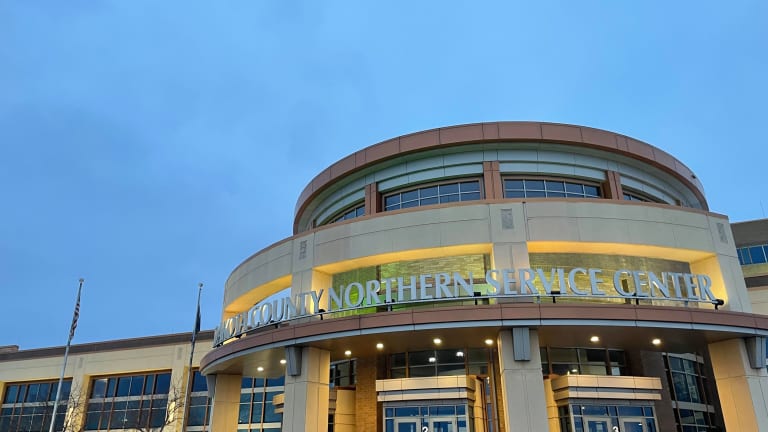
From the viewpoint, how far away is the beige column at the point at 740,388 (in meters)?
22.2

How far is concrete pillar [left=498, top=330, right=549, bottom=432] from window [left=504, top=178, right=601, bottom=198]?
855 cm

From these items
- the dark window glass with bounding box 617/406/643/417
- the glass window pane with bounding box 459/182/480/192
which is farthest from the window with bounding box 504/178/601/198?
the dark window glass with bounding box 617/406/643/417

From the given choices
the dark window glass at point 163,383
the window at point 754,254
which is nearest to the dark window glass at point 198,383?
the dark window glass at point 163,383

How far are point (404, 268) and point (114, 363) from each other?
33759 millimetres

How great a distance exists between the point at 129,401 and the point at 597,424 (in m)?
40.1

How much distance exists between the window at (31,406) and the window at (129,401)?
310 centimetres

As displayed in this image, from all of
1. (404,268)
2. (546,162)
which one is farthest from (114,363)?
(546,162)

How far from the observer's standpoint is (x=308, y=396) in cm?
2409

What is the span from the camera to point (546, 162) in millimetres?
28891

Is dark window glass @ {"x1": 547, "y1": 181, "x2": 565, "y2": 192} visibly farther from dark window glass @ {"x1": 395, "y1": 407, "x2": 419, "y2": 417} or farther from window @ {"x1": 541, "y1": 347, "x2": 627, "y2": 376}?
dark window glass @ {"x1": 395, "y1": 407, "x2": 419, "y2": 417}

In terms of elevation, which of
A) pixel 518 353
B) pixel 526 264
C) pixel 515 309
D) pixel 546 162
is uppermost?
pixel 546 162

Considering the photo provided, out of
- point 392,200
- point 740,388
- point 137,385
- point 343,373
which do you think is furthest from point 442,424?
point 137,385

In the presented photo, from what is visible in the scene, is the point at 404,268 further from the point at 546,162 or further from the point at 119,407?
the point at 119,407

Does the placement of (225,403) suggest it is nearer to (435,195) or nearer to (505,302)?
(435,195)
